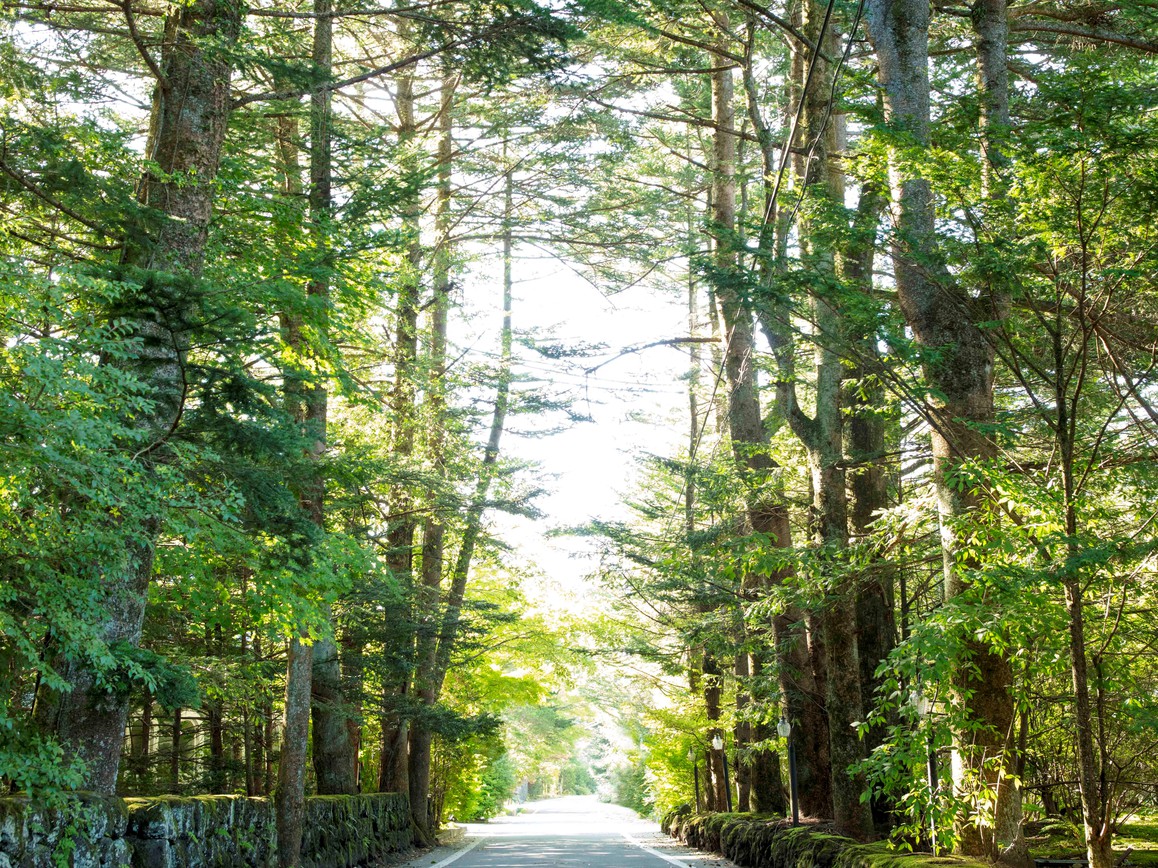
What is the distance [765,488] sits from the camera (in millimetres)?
13305

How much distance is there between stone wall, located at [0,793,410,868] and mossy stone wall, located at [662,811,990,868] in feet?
18.6

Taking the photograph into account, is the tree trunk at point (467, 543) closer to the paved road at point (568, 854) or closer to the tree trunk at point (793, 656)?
the paved road at point (568, 854)

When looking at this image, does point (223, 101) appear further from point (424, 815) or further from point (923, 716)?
point (424, 815)

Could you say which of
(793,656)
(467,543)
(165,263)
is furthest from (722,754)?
(165,263)

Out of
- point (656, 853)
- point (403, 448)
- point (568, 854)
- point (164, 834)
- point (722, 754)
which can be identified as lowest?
point (656, 853)

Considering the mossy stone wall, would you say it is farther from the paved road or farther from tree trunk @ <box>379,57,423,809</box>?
tree trunk @ <box>379,57,423,809</box>

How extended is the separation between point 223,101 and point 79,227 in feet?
6.58

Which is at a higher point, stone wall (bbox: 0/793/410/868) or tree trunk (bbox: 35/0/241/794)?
tree trunk (bbox: 35/0/241/794)

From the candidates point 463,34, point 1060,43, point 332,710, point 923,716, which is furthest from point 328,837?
point 1060,43

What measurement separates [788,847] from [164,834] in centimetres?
723

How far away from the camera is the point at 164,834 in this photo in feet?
26.3

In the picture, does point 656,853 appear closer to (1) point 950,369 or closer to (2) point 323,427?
(2) point 323,427

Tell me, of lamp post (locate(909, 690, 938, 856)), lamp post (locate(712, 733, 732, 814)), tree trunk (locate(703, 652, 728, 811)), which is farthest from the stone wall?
lamp post (locate(712, 733, 732, 814))

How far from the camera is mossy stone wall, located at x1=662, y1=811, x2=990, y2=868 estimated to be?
317 inches
